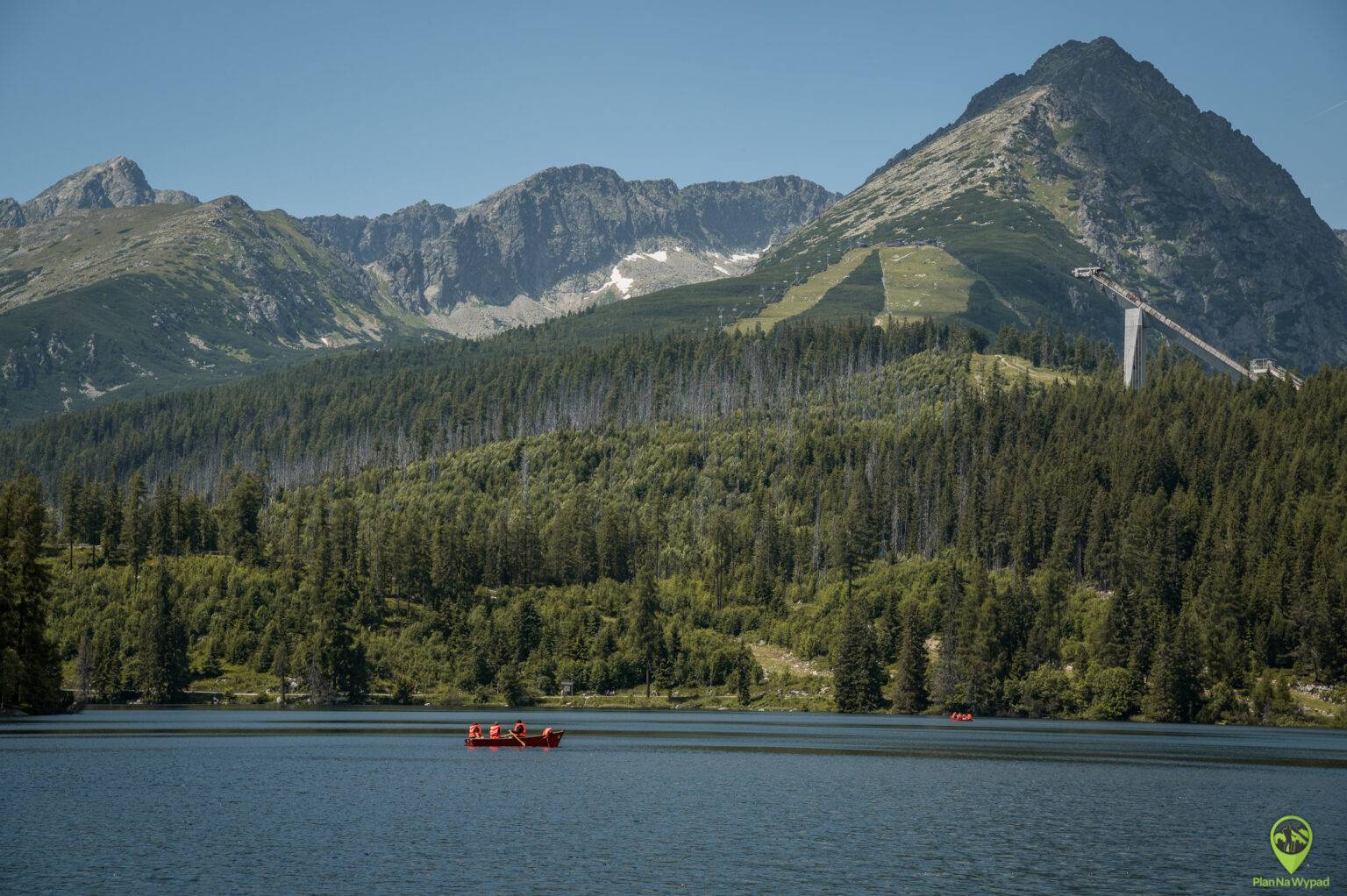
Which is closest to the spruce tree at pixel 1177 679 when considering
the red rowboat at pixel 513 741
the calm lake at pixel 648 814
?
the calm lake at pixel 648 814

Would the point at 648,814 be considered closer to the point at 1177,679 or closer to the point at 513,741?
the point at 513,741

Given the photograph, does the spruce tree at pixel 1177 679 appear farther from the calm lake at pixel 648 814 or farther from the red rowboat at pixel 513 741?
the red rowboat at pixel 513 741

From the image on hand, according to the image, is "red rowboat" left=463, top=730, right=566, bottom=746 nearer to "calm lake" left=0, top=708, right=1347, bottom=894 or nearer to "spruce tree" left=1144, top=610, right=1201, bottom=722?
"calm lake" left=0, top=708, right=1347, bottom=894

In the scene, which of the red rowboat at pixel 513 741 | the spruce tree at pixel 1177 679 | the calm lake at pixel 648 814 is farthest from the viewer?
the spruce tree at pixel 1177 679

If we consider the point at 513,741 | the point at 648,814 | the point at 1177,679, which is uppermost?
the point at 1177,679

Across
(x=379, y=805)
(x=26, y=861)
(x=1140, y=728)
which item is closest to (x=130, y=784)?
(x=379, y=805)

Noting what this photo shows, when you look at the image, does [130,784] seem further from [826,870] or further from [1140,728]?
[1140,728]

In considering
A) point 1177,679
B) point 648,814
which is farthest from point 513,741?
point 1177,679

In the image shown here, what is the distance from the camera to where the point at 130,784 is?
3824 inches

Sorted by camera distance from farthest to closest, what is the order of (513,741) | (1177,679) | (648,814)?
(1177,679), (513,741), (648,814)

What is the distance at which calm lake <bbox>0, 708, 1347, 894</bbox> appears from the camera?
66.6 metres

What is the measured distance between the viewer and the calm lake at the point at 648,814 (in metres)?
66.6

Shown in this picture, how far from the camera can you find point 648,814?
3479 inches


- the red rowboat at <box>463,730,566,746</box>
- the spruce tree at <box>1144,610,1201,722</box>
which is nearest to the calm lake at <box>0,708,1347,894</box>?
the red rowboat at <box>463,730,566,746</box>
